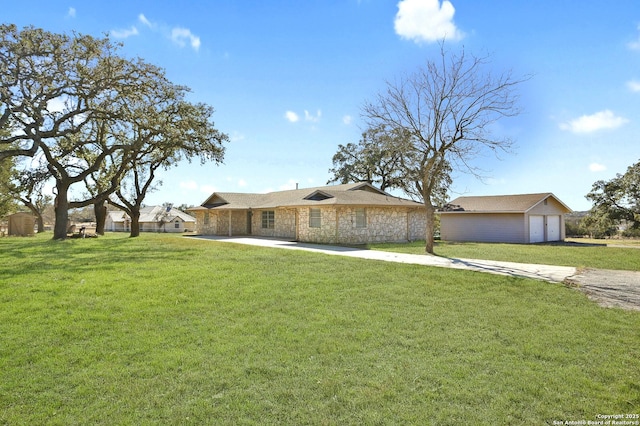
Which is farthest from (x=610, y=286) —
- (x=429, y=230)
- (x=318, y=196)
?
(x=318, y=196)

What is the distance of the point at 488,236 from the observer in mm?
27125

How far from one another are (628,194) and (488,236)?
39.0 ft

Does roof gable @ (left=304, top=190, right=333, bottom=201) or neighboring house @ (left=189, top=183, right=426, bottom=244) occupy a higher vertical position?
roof gable @ (left=304, top=190, right=333, bottom=201)

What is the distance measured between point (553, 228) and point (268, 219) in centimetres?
2155

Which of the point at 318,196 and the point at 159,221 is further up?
the point at 318,196

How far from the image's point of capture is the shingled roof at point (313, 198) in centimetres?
2098

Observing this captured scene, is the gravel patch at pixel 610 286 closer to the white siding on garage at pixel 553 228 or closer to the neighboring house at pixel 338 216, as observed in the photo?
the neighboring house at pixel 338 216

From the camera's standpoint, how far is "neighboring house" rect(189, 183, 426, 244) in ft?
66.7

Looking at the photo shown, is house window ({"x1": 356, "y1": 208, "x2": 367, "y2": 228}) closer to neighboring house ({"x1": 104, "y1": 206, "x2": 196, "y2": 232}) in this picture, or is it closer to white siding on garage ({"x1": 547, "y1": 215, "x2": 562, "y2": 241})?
white siding on garage ({"x1": 547, "y1": 215, "x2": 562, "y2": 241})

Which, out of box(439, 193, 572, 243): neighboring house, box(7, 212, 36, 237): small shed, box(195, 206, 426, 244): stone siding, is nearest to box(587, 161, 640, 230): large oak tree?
box(439, 193, 572, 243): neighboring house

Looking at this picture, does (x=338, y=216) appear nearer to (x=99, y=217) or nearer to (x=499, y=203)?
(x=499, y=203)

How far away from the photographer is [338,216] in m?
20.1

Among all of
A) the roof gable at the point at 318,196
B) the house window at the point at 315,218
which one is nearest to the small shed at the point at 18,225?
the roof gable at the point at 318,196

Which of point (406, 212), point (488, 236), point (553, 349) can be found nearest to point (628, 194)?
point (488, 236)
